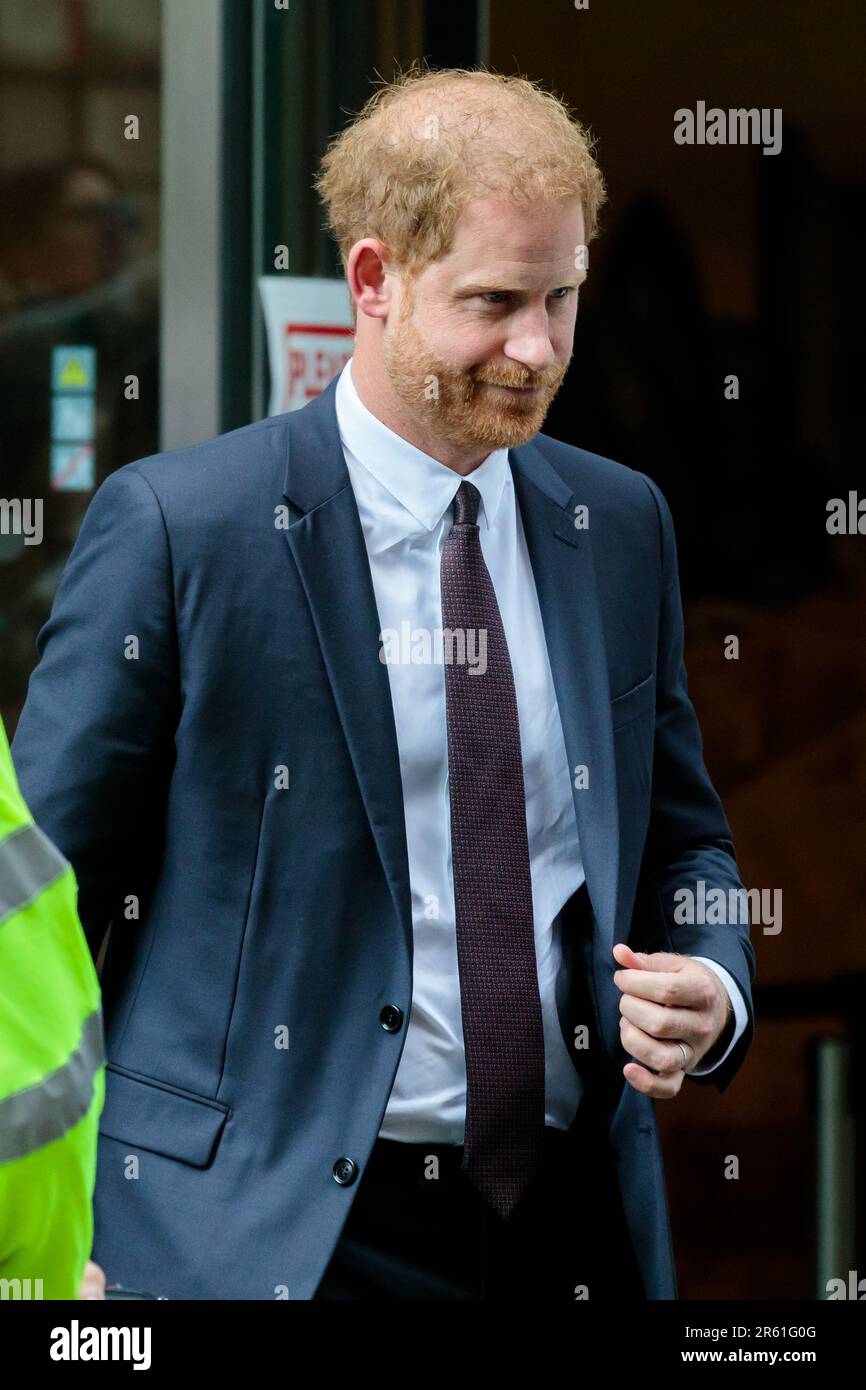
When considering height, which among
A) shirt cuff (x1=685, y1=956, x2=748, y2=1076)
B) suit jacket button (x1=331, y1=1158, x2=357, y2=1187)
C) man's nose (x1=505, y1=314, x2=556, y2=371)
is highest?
man's nose (x1=505, y1=314, x2=556, y2=371)

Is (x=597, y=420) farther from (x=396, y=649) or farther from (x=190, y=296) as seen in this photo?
(x=396, y=649)

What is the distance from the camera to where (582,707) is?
2314 millimetres

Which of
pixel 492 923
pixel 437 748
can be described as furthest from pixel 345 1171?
pixel 437 748

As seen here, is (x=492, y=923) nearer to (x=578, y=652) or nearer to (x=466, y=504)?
(x=578, y=652)

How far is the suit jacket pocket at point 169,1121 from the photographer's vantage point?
85.9 inches

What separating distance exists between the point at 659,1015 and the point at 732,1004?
7.7 inches

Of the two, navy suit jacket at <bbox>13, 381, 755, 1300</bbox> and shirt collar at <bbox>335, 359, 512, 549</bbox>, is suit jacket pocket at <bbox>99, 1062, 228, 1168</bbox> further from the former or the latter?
shirt collar at <bbox>335, 359, 512, 549</bbox>

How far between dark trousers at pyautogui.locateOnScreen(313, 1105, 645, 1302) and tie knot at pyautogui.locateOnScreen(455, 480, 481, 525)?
2.20 feet

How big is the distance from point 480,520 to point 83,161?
1559 mm

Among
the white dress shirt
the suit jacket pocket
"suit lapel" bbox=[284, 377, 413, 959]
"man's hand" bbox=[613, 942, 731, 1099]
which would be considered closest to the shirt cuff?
the white dress shirt

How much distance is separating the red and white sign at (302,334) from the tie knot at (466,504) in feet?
3.94

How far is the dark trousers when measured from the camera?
221 cm

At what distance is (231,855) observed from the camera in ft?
7.16
